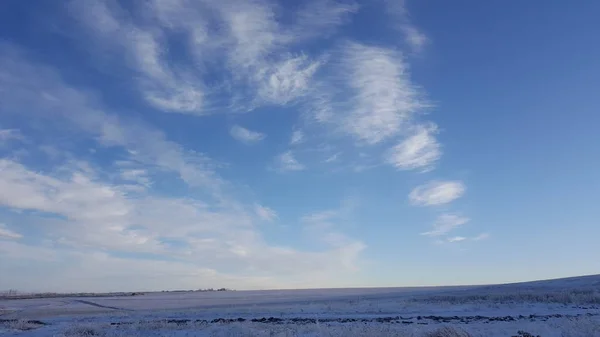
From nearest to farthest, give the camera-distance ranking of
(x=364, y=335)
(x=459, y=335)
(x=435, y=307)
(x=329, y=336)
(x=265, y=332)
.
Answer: (x=459, y=335), (x=364, y=335), (x=329, y=336), (x=265, y=332), (x=435, y=307)

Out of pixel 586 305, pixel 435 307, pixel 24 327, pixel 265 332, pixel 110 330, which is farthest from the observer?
pixel 435 307

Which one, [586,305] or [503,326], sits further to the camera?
[586,305]

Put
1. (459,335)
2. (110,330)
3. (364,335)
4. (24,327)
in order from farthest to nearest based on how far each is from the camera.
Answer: (24,327) < (110,330) < (364,335) < (459,335)

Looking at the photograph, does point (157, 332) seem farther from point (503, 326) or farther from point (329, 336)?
point (503, 326)

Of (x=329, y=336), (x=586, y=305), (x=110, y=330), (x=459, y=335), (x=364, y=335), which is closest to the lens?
(x=459, y=335)

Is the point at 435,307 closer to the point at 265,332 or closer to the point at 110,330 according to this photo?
the point at 265,332

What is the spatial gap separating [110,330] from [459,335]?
16966 millimetres

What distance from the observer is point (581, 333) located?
17812 mm

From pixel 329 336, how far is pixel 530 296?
33.0 m

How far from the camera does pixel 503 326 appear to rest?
78.0 feet

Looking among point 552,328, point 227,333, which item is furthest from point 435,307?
point 227,333

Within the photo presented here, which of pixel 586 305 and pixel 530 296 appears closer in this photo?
pixel 586 305

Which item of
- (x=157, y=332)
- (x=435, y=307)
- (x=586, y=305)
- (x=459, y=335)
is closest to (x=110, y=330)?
(x=157, y=332)

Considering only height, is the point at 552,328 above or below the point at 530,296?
below
